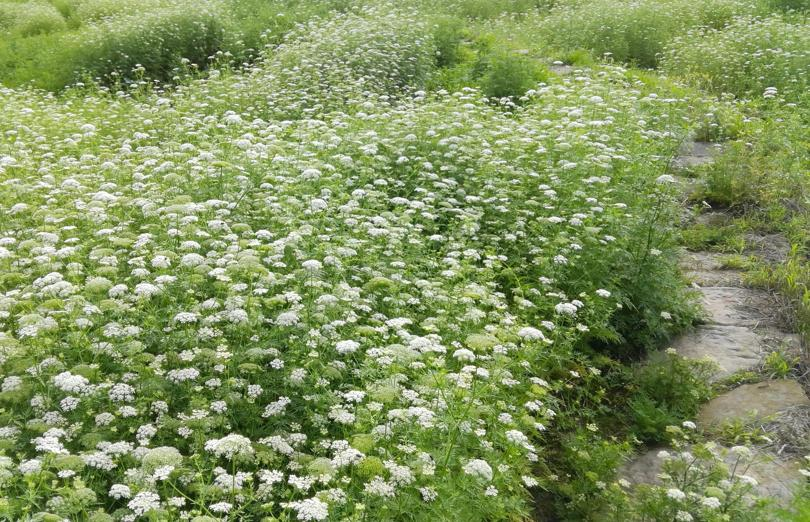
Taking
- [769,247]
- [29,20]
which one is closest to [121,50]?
[29,20]

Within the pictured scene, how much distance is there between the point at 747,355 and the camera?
5.32m

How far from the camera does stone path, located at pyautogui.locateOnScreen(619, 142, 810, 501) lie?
4.25 m

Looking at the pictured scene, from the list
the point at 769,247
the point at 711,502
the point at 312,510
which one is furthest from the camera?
the point at 769,247

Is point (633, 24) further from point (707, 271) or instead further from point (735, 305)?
point (735, 305)

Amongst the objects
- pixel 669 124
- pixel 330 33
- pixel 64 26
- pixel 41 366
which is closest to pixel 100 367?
pixel 41 366

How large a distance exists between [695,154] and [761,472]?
242 inches

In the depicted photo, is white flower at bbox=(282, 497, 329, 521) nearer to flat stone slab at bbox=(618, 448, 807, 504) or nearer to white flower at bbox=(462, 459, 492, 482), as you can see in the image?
white flower at bbox=(462, 459, 492, 482)

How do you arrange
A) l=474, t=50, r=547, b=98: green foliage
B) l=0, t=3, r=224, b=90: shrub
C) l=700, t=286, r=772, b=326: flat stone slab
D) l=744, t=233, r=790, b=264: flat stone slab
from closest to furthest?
l=700, t=286, r=772, b=326: flat stone slab → l=744, t=233, r=790, b=264: flat stone slab → l=474, t=50, r=547, b=98: green foliage → l=0, t=3, r=224, b=90: shrub

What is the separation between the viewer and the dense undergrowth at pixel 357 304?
313cm

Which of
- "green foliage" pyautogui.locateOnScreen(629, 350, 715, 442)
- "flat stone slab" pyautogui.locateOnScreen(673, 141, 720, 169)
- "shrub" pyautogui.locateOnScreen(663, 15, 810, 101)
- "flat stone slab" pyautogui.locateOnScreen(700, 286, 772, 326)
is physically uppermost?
"shrub" pyautogui.locateOnScreen(663, 15, 810, 101)

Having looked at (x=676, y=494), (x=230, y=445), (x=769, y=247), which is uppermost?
(x=230, y=445)

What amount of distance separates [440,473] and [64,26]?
18.3m

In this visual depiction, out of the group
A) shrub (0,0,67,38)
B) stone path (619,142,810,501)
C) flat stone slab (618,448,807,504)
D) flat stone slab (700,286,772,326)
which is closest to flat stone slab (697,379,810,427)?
stone path (619,142,810,501)

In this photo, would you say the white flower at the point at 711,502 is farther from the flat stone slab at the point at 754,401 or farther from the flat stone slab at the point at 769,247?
the flat stone slab at the point at 769,247
